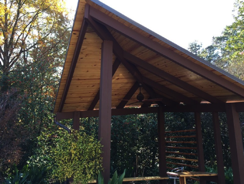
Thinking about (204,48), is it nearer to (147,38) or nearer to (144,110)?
(144,110)

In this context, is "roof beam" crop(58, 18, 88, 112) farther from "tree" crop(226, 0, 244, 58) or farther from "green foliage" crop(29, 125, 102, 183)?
"tree" crop(226, 0, 244, 58)

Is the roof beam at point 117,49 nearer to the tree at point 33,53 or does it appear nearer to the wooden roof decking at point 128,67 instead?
the wooden roof decking at point 128,67

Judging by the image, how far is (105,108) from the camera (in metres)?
2.93

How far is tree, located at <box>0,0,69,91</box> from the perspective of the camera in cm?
986

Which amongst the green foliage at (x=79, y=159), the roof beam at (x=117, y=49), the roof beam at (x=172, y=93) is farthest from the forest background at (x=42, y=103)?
the green foliage at (x=79, y=159)

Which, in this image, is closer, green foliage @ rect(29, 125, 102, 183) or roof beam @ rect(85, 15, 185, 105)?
green foliage @ rect(29, 125, 102, 183)

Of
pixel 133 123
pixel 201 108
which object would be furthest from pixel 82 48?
pixel 133 123

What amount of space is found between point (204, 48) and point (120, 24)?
98.3 ft

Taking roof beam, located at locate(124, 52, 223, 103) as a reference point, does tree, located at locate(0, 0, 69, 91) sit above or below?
above

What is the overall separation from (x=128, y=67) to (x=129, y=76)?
69 centimetres

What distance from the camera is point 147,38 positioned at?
2844 mm

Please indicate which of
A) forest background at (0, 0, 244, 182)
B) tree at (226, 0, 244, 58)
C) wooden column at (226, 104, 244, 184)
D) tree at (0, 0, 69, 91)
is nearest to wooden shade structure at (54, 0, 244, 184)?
wooden column at (226, 104, 244, 184)

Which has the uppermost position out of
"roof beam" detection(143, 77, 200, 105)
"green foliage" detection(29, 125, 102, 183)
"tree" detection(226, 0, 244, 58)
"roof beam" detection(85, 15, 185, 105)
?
"tree" detection(226, 0, 244, 58)

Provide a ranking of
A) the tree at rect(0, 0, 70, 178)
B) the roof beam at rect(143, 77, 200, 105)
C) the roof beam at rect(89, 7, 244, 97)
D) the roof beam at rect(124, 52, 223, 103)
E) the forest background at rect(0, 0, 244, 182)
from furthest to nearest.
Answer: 1. the tree at rect(0, 0, 70, 178)
2. the forest background at rect(0, 0, 244, 182)
3. the roof beam at rect(143, 77, 200, 105)
4. the roof beam at rect(124, 52, 223, 103)
5. the roof beam at rect(89, 7, 244, 97)
